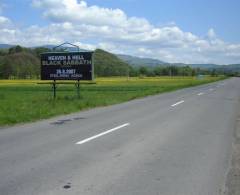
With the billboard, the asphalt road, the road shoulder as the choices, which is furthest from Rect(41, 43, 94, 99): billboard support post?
the road shoulder

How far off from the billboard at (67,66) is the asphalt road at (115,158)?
40.9 feet

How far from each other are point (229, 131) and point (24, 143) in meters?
6.25

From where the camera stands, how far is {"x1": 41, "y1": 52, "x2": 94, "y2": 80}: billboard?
25891 mm

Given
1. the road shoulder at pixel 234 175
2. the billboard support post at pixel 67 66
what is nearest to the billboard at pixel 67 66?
the billboard support post at pixel 67 66

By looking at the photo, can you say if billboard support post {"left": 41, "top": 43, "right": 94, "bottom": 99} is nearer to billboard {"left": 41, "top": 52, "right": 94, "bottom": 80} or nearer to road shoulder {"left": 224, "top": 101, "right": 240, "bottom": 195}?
billboard {"left": 41, "top": 52, "right": 94, "bottom": 80}

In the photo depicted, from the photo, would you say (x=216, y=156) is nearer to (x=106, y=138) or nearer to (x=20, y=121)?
(x=106, y=138)

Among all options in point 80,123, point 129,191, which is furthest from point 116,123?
point 129,191

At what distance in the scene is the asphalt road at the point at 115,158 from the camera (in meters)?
6.02

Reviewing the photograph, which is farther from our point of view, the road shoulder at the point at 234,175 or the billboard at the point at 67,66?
the billboard at the point at 67,66

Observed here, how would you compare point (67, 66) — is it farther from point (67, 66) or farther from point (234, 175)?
point (234, 175)

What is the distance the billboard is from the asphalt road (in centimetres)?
1248

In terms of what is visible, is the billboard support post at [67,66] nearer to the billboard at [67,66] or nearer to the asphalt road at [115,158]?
the billboard at [67,66]

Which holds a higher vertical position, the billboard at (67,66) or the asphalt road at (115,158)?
the billboard at (67,66)

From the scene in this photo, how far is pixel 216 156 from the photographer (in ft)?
27.7
